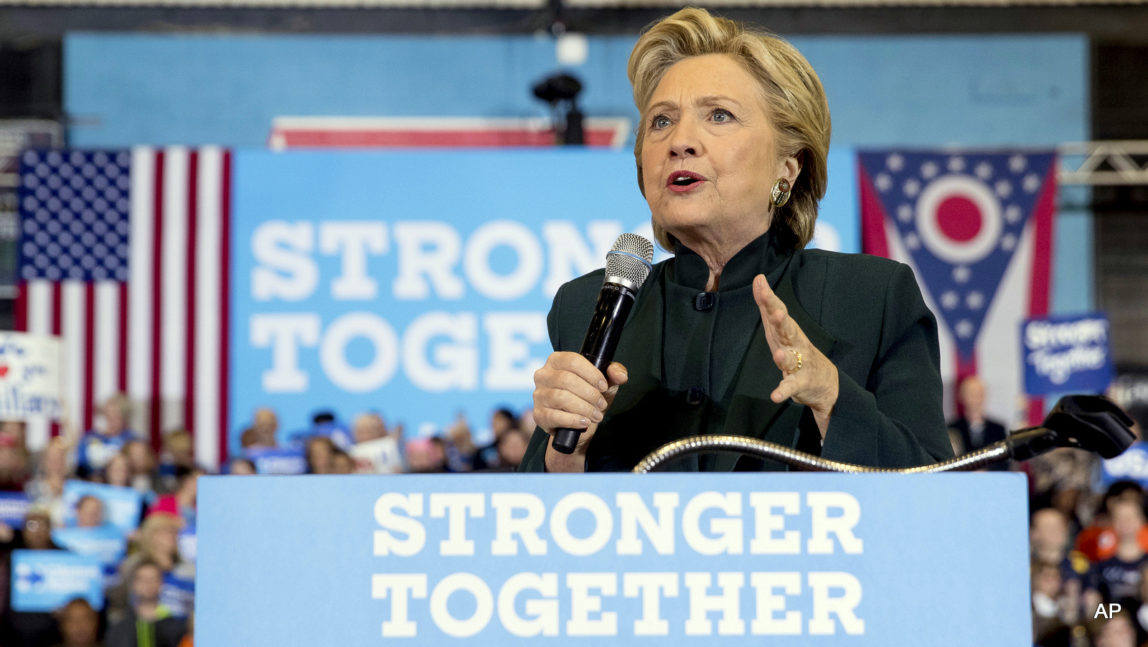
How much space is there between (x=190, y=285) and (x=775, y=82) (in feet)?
25.5

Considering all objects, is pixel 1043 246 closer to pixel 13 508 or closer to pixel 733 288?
pixel 13 508

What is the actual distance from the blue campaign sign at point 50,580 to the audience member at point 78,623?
0.36 ft

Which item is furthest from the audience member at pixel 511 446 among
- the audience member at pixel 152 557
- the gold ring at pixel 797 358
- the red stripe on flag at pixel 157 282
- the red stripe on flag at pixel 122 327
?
the gold ring at pixel 797 358

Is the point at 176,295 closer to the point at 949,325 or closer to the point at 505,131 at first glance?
the point at 505,131

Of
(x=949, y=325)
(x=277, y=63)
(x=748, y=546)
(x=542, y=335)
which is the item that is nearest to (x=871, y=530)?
(x=748, y=546)

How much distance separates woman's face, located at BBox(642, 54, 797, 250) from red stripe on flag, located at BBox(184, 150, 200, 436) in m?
7.64

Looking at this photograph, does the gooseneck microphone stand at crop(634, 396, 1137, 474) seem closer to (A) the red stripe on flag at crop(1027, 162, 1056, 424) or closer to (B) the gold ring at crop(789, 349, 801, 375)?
(B) the gold ring at crop(789, 349, 801, 375)

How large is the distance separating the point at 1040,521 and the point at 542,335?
370 centimetres

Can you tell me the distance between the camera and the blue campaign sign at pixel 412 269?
838cm

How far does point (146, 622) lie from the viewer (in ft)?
18.4

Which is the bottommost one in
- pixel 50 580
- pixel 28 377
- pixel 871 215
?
pixel 50 580

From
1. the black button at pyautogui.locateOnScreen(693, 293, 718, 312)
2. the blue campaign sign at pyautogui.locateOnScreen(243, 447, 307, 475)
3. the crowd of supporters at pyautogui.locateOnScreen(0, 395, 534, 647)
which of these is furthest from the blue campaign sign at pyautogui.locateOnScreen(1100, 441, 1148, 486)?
the black button at pyautogui.locateOnScreen(693, 293, 718, 312)

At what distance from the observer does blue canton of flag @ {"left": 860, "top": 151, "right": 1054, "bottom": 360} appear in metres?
8.67

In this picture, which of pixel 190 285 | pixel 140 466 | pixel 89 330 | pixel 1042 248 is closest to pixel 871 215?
pixel 1042 248
